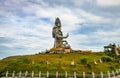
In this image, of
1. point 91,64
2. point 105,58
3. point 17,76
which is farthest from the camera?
point 105,58

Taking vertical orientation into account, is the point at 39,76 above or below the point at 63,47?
below

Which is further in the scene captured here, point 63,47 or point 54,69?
point 63,47

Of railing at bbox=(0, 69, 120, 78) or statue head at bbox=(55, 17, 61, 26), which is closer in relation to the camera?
railing at bbox=(0, 69, 120, 78)

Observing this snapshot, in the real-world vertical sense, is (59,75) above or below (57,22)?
below

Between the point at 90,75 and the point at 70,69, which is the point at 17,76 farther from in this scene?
the point at 90,75

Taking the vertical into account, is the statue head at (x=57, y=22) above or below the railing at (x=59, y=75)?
above

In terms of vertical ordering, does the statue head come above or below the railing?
above

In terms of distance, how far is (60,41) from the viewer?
89.0 meters

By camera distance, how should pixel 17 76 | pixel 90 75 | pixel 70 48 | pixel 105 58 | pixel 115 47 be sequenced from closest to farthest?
pixel 90 75 → pixel 17 76 → pixel 105 58 → pixel 115 47 → pixel 70 48

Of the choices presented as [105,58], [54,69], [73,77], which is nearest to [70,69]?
[54,69]

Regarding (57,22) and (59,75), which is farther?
(57,22)

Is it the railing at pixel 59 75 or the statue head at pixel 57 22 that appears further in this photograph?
the statue head at pixel 57 22

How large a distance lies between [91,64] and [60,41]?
3242cm

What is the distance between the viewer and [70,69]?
2115 inches
